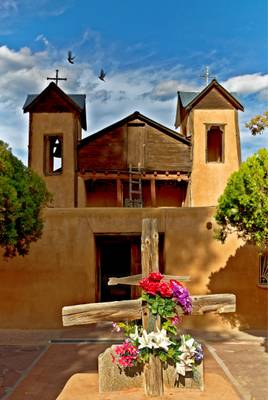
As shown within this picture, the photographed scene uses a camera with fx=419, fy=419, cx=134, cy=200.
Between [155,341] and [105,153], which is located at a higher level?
[105,153]

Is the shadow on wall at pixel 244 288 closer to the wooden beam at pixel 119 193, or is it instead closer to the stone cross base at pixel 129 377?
the stone cross base at pixel 129 377

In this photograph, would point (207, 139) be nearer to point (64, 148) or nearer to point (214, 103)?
point (214, 103)

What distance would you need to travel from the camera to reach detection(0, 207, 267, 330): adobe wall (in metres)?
12.8

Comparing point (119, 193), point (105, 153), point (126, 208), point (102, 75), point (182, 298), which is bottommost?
point (182, 298)

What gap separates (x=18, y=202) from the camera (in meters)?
9.70

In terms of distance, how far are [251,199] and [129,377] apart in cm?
481

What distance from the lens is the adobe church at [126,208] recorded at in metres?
12.9

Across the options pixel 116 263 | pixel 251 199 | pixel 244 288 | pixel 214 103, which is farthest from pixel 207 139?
pixel 251 199

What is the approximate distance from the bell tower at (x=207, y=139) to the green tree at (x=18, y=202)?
1204 centimetres

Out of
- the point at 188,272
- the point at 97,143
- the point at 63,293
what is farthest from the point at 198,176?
the point at 63,293

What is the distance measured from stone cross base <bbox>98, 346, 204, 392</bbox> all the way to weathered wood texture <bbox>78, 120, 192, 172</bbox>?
14.8m

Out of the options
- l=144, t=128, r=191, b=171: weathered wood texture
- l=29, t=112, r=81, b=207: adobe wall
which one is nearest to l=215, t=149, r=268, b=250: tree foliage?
l=144, t=128, r=191, b=171: weathered wood texture

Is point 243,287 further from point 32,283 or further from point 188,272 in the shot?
point 32,283

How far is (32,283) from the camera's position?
13.0 meters
